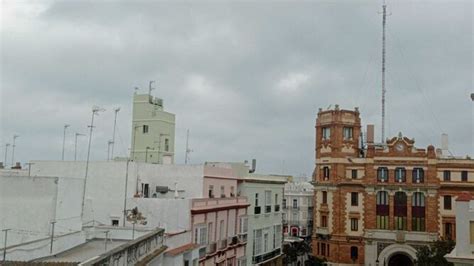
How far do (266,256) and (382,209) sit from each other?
1554cm

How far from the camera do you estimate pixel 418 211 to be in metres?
48.3

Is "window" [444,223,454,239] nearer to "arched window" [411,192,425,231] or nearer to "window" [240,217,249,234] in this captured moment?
"arched window" [411,192,425,231]

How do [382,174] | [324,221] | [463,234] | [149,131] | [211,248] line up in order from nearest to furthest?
[463,234], [211,248], [149,131], [382,174], [324,221]

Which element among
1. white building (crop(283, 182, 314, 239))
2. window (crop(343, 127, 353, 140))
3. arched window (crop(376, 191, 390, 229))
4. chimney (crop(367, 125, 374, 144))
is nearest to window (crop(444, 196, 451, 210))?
arched window (crop(376, 191, 390, 229))

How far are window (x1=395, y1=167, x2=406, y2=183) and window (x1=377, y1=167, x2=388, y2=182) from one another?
37.2 inches

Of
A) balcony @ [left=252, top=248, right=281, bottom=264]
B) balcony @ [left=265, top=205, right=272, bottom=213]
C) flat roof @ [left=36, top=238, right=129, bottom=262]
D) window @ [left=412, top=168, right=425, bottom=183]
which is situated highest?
window @ [left=412, top=168, right=425, bottom=183]

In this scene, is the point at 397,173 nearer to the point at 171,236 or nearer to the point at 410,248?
the point at 410,248

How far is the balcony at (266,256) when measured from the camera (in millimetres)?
37447

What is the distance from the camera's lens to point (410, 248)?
4775 centimetres

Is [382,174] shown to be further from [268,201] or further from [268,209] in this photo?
[268,209]

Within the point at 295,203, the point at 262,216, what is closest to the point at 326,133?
the point at 262,216

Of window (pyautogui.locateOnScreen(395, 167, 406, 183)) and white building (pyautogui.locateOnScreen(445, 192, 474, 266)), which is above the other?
window (pyautogui.locateOnScreen(395, 167, 406, 183))

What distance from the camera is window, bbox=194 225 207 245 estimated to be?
84.2 feet

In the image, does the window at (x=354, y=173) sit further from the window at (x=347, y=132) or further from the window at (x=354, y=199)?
the window at (x=347, y=132)
